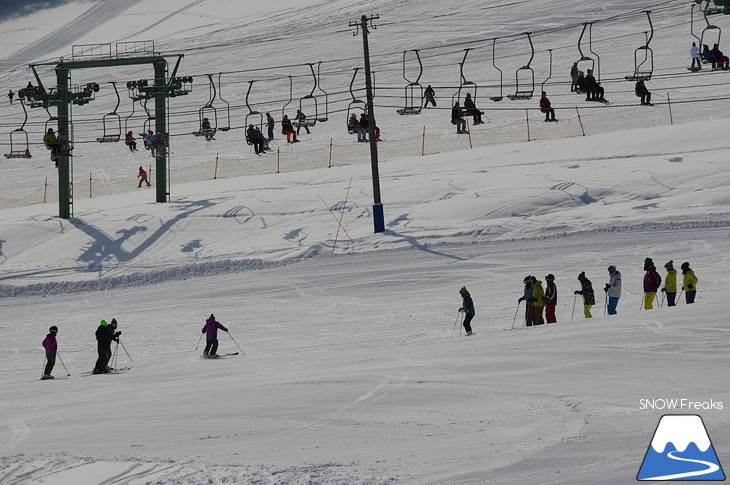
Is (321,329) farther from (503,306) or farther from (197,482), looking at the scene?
(197,482)

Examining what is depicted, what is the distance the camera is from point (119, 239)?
30656mm

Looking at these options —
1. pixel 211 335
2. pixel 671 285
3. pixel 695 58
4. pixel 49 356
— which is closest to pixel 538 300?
pixel 671 285

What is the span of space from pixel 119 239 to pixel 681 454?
23692 millimetres

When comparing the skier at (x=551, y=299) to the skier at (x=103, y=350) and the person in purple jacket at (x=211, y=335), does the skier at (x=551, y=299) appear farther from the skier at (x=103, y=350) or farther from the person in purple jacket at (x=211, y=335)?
the skier at (x=103, y=350)

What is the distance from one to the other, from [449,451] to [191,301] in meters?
15.2

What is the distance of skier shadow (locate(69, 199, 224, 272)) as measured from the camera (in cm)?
2947

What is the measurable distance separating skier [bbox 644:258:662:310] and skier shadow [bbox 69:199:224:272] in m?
15.9

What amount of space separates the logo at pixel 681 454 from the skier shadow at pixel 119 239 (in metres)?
21.4

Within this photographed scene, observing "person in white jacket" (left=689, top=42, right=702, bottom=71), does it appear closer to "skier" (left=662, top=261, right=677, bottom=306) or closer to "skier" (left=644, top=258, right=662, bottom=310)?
"skier" (left=662, top=261, right=677, bottom=306)

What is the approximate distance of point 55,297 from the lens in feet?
89.6

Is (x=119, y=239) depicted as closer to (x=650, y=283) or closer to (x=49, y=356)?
(x=49, y=356)

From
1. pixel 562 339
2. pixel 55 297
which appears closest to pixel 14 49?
pixel 55 297

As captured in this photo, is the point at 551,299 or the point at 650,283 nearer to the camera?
the point at 650,283

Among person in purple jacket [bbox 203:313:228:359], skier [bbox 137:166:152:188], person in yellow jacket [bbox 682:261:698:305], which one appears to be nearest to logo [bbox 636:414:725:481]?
person in yellow jacket [bbox 682:261:698:305]
